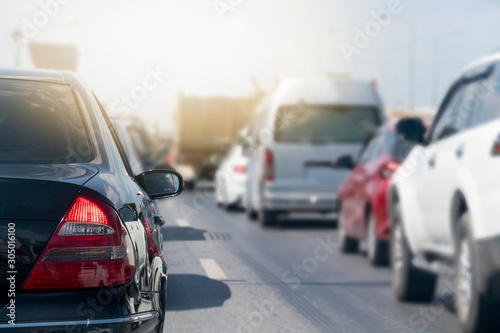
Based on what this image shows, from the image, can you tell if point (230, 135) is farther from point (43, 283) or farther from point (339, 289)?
point (43, 283)

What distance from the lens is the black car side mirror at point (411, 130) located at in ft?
24.7

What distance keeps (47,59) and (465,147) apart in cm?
682

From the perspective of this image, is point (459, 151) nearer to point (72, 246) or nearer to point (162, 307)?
point (162, 307)

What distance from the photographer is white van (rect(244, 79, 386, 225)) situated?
1483 centimetres

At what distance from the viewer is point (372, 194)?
34.1ft

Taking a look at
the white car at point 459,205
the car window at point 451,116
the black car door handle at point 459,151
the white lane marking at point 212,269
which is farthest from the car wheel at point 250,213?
the white lane marking at point 212,269

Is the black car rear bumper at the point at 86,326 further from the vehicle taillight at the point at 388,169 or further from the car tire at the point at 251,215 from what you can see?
the car tire at the point at 251,215

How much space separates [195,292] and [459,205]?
5.94 ft

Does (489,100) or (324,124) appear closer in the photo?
(489,100)

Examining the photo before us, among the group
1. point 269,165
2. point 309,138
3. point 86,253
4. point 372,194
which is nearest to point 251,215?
point 269,165

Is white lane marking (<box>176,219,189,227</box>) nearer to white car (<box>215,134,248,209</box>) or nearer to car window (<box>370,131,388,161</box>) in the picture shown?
car window (<box>370,131,388,161</box>)

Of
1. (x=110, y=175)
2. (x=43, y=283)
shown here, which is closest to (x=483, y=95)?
(x=110, y=175)

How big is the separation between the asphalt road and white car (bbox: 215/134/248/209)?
32.4 ft

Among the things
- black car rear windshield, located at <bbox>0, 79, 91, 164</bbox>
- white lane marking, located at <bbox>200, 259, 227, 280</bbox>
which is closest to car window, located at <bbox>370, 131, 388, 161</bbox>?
white lane marking, located at <bbox>200, 259, 227, 280</bbox>
